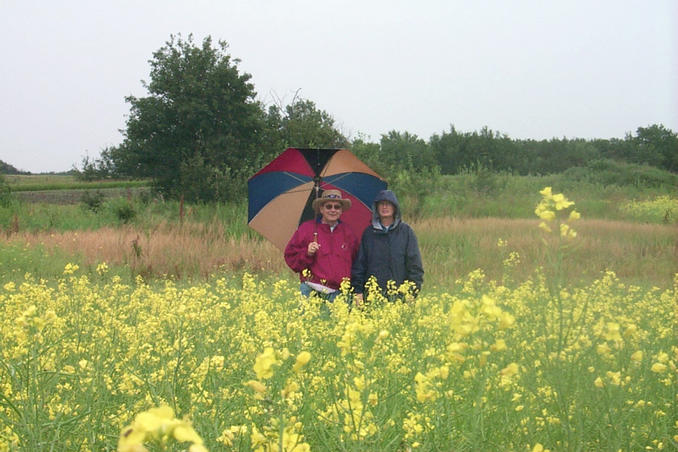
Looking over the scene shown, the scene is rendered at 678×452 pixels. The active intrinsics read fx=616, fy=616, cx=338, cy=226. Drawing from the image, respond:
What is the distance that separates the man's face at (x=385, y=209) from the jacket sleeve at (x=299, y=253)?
0.73 meters

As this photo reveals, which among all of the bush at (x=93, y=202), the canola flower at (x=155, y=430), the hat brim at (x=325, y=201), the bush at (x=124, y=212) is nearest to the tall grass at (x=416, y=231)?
the bush at (x=124, y=212)

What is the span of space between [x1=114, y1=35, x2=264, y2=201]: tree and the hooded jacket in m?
11.6

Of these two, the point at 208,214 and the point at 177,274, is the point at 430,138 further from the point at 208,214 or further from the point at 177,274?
the point at 177,274

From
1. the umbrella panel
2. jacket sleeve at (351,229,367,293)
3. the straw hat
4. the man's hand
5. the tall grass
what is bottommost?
the tall grass

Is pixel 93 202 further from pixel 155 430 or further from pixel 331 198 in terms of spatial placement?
pixel 155 430

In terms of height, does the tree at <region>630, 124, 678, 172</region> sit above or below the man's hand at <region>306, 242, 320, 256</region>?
above

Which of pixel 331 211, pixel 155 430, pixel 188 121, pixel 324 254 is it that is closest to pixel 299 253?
pixel 324 254

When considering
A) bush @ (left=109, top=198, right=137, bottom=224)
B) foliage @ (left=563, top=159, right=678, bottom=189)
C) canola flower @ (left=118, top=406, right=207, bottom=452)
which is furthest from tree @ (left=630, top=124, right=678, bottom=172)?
canola flower @ (left=118, top=406, right=207, bottom=452)

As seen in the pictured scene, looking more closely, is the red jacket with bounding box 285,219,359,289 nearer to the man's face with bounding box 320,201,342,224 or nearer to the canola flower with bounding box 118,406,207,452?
the man's face with bounding box 320,201,342,224

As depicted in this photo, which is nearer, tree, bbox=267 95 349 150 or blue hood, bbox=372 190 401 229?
blue hood, bbox=372 190 401 229

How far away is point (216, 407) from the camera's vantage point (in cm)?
233

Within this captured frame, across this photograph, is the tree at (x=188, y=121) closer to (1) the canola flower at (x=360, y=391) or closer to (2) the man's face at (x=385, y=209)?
(2) the man's face at (x=385, y=209)

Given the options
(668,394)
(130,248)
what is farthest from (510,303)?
(130,248)

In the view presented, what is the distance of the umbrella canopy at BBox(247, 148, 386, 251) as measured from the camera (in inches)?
244
